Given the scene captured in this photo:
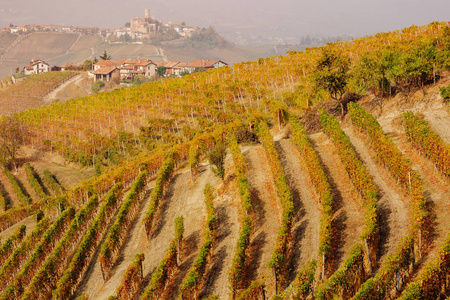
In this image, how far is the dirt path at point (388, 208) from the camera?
70.2 feet

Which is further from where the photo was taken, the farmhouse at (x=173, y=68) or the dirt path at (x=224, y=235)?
the farmhouse at (x=173, y=68)

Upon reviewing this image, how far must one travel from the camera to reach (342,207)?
84.9 feet

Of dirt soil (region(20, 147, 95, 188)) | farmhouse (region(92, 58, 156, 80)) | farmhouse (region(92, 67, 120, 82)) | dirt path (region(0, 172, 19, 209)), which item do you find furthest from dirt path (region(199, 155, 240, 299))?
farmhouse (region(92, 58, 156, 80))

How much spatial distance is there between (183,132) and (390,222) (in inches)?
1310

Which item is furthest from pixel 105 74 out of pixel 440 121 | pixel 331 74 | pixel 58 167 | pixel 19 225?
pixel 440 121

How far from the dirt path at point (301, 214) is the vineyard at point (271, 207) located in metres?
0.11

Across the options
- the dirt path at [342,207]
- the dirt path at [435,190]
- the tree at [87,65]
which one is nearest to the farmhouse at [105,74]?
the tree at [87,65]

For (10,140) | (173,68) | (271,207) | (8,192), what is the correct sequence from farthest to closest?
(173,68)
(10,140)
(8,192)
(271,207)

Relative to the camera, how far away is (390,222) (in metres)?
23.0

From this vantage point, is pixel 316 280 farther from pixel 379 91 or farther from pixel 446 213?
pixel 379 91

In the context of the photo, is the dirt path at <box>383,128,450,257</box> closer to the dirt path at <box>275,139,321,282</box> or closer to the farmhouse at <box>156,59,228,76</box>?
the dirt path at <box>275,139,321,282</box>

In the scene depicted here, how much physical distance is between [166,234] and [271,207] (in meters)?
7.32

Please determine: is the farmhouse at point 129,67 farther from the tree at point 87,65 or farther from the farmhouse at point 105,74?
the tree at point 87,65

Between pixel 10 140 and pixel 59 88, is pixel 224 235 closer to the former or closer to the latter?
pixel 10 140
